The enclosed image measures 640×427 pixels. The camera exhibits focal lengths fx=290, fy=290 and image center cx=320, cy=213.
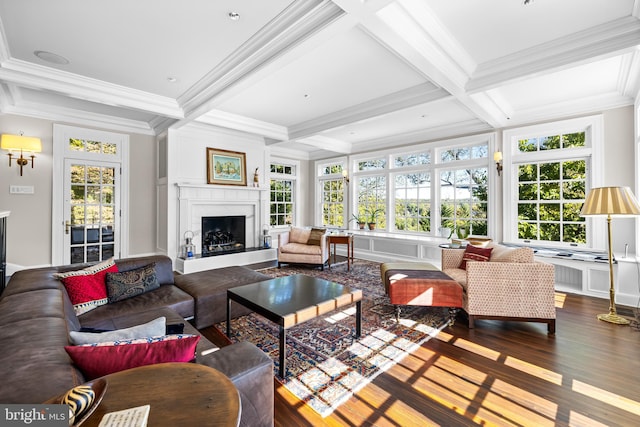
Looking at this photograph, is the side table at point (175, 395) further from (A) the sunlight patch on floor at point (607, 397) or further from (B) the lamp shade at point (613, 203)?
(B) the lamp shade at point (613, 203)

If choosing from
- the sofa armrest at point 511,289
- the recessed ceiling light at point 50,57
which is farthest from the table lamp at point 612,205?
the recessed ceiling light at point 50,57

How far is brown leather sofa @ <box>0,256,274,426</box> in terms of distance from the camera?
92cm

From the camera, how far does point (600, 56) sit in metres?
2.59

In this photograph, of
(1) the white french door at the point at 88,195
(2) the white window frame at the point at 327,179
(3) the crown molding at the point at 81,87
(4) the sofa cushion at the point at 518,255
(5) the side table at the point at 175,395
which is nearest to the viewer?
(5) the side table at the point at 175,395

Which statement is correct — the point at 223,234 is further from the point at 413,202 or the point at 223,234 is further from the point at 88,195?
the point at 413,202

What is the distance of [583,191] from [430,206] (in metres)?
2.27

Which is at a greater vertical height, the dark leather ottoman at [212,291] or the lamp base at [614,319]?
the dark leather ottoman at [212,291]

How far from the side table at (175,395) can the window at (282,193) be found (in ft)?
20.4

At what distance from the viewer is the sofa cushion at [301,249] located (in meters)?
5.33

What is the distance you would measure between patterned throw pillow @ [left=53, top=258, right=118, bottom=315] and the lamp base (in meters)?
4.88

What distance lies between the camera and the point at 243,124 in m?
5.13

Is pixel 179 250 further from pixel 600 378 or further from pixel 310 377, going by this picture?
pixel 600 378

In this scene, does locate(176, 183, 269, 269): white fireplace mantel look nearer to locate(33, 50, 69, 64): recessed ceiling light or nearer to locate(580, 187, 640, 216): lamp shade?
locate(33, 50, 69, 64): recessed ceiling light

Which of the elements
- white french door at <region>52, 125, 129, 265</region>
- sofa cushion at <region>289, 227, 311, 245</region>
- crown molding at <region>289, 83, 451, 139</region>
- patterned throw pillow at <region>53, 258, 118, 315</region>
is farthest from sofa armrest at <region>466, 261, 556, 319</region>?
white french door at <region>52, 125, 129, 265</region>
